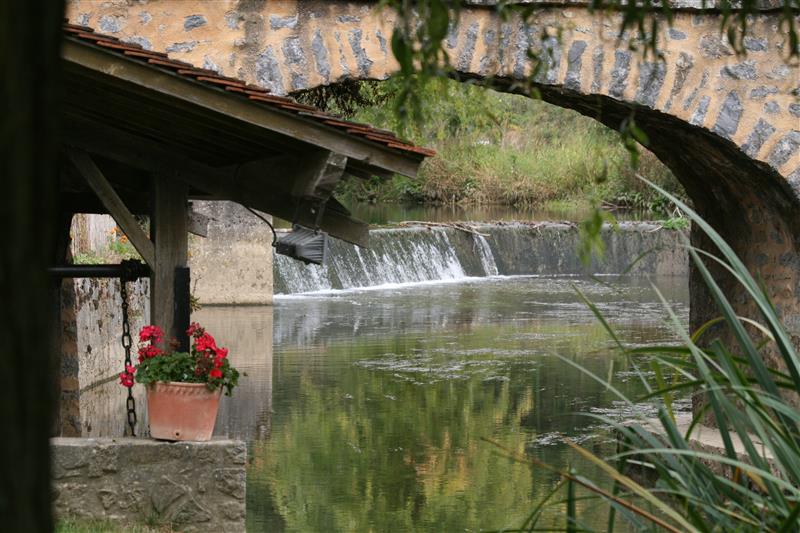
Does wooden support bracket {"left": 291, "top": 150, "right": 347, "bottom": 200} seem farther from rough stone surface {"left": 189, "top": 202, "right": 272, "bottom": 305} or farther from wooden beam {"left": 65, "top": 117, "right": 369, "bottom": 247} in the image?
rough stone surface {"left": 189, "top": 202, "right": 272, "bottom": 305}

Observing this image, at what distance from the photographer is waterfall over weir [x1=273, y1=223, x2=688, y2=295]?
1870 cm

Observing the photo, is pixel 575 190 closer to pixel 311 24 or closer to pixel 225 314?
pixel 225 314

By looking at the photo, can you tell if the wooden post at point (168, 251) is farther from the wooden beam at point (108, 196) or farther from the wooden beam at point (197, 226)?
the wooden beam at point (197, 226)

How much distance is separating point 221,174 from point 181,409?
1.05 metres

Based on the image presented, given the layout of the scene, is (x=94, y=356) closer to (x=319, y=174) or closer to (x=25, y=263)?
(x=319, y=174)

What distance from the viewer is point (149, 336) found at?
5387mm

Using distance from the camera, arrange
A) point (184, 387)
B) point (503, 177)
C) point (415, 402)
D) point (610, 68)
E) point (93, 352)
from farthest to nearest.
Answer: point (503, 177), point (415, 402), point (93, 352), point (610, 68), point (184, 387)

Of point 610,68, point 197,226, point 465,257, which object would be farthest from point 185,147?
point 465,257

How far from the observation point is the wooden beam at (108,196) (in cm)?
532

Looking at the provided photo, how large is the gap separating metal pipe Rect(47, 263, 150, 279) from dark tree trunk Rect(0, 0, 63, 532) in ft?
14.6

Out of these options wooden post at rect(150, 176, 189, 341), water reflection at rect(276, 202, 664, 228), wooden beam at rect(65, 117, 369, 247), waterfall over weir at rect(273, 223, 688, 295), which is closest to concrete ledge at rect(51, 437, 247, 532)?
wooden post at rect(150, 176, 189, 341)

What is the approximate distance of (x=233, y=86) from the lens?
4.91 meters

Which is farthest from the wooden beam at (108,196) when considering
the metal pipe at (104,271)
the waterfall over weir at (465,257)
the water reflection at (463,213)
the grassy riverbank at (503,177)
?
the grassy riverbank at (503,177)

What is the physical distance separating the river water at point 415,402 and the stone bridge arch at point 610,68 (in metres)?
1.43
